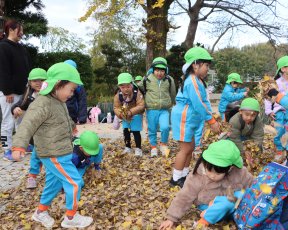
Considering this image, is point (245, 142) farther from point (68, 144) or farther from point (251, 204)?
point (68, 144)

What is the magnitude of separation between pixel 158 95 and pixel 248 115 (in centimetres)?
164

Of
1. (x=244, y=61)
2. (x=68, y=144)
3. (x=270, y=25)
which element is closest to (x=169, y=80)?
(x=68, y=144)

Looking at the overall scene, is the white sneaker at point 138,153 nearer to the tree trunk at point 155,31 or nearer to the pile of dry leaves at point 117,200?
the pile of dry leaves at point 117,200

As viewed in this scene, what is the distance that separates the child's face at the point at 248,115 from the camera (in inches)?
164

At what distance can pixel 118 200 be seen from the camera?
149 inches

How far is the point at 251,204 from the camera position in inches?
104

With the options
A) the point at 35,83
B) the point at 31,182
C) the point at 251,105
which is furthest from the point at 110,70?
the point at 251,105

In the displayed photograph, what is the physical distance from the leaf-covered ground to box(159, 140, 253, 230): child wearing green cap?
0.44 feet

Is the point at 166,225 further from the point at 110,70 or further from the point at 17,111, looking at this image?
the point at 110,70

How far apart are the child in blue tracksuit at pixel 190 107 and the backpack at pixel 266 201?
121 centimetres

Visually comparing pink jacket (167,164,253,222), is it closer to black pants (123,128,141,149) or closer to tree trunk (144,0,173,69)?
black pants (123,128,141,149)

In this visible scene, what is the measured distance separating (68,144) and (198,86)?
1598 millimetres

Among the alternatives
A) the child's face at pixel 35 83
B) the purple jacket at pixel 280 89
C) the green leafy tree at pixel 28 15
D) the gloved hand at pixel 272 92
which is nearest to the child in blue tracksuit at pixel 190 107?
the gloved hand at pixel 272 92

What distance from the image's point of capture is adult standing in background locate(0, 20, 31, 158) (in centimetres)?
516
